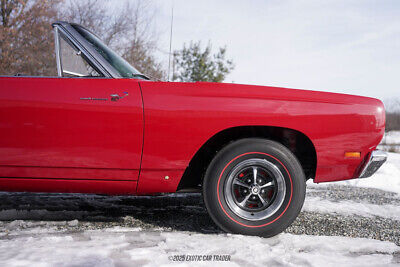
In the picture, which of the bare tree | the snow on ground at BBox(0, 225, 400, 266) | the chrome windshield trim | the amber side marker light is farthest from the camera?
the bare tree

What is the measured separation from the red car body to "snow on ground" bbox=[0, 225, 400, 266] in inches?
13.9

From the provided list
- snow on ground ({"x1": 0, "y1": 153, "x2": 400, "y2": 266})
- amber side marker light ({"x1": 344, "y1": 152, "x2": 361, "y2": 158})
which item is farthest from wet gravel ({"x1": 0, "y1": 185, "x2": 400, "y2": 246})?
amber side marker light ({"x1": 344, "y1": 152, "x2": 361, "y2": 158})

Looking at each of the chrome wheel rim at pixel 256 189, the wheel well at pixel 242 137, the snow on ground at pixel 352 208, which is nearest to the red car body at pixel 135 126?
the wheel well at pixel 242 137

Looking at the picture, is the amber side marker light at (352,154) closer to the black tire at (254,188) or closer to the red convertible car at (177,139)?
the red convertible car at (177,139)

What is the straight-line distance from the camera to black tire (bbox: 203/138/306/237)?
2.35 m

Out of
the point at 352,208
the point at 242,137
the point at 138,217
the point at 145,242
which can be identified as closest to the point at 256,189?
the point at 242,137

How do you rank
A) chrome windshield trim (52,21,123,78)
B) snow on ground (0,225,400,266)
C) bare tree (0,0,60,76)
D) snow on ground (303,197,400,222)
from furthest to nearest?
bare tree (0,0,60,76), snow on ground (303,197,400,222), chrome windshield trim (52,21,123,78), snow on ground (0,225,400,266)

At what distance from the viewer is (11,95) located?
2309 millimetres

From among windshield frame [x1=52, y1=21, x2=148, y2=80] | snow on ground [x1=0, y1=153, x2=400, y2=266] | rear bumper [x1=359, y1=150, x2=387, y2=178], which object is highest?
windshield frame [x1=52, y1=21, x2=148, y2=80]

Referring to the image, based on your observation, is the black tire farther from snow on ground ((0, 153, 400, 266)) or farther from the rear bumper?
the rear bumper

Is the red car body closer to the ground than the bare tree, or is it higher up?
closer to the ground

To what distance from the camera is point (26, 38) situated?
14305 millimetres

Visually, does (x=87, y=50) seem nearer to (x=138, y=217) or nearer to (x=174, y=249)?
(x=138, y=217)

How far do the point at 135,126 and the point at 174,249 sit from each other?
0.90 m
